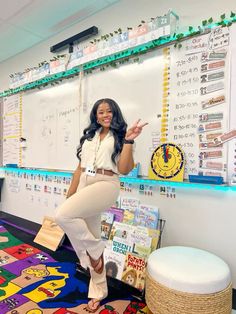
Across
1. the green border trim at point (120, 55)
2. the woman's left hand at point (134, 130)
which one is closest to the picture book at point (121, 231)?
the woman's left hand at point (134, 130)

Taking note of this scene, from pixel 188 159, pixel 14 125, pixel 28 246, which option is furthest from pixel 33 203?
pixel 188 159

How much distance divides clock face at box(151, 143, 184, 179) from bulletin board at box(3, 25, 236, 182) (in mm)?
51

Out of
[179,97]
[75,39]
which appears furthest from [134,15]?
[179,97]

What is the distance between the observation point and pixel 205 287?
44.4 inches

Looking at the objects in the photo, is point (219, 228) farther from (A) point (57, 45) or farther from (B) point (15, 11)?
(B) point (15, 11)

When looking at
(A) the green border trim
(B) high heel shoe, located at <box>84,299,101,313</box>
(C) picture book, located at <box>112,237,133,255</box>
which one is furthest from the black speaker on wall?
(B) high heel shoe, located at <box>84,299,101,313</box>

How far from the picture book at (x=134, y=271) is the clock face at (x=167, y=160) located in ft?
2.14

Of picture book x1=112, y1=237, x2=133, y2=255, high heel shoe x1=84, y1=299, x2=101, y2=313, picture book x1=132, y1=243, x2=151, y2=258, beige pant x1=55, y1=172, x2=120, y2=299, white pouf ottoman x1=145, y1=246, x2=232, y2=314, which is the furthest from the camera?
picture book x1=112, y1=237, x2=133, y2=255

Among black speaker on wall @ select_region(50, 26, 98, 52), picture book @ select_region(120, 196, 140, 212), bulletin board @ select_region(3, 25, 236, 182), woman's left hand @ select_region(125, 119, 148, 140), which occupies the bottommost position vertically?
picture book @ select_region(120, 196, 140, 212)

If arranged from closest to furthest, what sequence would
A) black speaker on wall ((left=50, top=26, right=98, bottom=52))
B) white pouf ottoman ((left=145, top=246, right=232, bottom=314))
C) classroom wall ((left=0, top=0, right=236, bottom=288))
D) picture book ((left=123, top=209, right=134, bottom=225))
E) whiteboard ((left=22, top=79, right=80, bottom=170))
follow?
white pouf ottoman ((left=145, top=246, right=232, bottom=314)) → classroom wall ((left=0, top=0, right=236, bottom=288)) → picture book ((left=123, top=209, right=134, bottom=225)) → black speaker on wall ((left=50, top=26, right=98, bottom=52)) → whiteboard ((left=22, top=79, right=80, bottom=170))

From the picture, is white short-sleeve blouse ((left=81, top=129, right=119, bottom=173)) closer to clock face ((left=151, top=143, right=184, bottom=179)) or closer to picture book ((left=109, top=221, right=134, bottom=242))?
clock face ((left=151, top=143, right=184, bottom=179))

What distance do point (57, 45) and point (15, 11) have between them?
499 millimetres

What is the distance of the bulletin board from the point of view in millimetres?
1518

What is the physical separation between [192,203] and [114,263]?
776 mm
